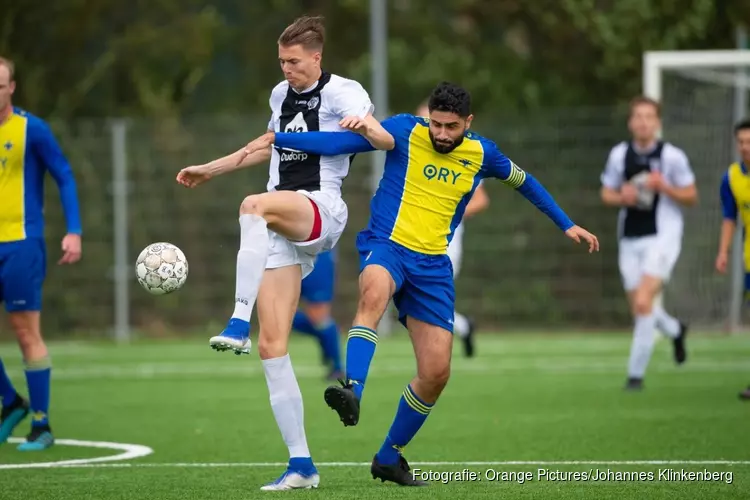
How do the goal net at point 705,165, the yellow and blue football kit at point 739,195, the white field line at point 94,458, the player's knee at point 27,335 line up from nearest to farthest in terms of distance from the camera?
the white field line at point 94,458, the player's knee at point 27,335, the yellow and blue football kit at point 739,195, the goal net at point 705,165

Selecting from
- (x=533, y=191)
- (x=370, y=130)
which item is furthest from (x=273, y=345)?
(x=533, y=191)

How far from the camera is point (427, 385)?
7543 millimetres

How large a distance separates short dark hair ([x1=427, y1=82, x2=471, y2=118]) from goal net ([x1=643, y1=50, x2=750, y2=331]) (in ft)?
38.5

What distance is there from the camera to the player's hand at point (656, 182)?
1261 cm

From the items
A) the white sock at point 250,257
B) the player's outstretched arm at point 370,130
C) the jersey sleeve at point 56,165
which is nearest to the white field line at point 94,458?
the jersey sleeve at point 56,165

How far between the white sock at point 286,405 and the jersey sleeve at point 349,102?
1279 mm

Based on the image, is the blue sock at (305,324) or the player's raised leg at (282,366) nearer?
the player's raised leg at (282,366)

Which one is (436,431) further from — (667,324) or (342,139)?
(667,324)

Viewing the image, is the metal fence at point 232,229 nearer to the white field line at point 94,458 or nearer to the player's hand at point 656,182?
the player's hand at point 656,182

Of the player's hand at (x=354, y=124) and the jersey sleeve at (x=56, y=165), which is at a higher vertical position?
the player's hand at (x=354, y=124)

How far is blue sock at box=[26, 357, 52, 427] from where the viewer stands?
367 inches

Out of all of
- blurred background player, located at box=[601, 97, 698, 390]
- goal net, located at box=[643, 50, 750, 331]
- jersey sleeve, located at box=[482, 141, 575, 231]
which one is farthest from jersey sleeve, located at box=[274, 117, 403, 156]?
goal net, located at box=[643, 50, 750, 331]

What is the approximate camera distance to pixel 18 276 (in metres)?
9.12

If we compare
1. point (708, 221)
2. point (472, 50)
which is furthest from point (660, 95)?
point (472, 50)
